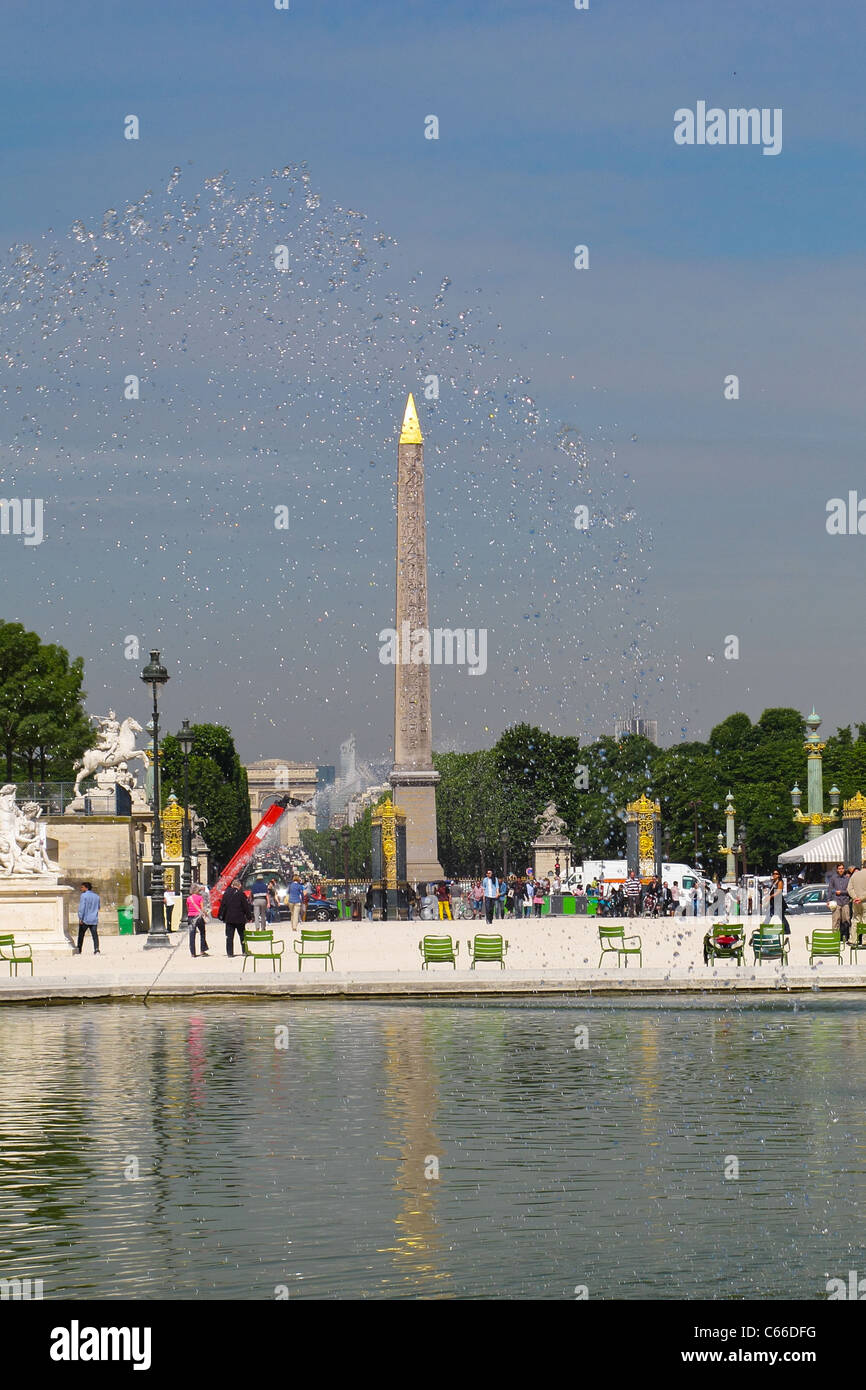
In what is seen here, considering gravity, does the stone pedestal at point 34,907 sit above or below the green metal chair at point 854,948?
above

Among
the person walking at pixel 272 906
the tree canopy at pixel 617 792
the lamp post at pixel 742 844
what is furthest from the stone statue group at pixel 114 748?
the tree canopy at pixel 617 792

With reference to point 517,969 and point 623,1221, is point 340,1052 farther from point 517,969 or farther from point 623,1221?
point 517,969

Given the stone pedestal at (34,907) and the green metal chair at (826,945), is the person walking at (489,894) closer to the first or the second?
the stone pedestal at (34,907)

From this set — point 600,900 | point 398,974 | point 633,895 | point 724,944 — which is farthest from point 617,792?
point 398,974

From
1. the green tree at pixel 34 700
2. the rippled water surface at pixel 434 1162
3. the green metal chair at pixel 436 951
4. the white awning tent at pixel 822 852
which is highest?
the green tree at pixel 34 700

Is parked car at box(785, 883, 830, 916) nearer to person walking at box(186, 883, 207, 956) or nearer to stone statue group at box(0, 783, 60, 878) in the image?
person walking at box(186, 883, 207, 956)

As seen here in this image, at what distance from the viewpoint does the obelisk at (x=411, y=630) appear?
219ft

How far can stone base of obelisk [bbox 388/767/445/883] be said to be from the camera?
231 ft

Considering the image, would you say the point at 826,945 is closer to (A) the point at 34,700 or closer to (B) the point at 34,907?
(B) the point at 34,907

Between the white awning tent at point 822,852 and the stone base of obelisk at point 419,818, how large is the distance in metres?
13.0

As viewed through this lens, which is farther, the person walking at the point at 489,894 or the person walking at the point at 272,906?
the person walking at the point at 272,906

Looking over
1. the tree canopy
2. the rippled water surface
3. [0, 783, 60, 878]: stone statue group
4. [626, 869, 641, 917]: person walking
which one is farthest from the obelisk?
the rippled water surface
